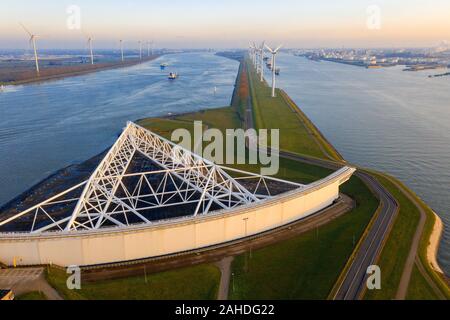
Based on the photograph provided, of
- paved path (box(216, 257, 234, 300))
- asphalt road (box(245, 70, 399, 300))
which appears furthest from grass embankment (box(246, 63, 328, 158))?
paved path (box(216, 257, 234, 300))

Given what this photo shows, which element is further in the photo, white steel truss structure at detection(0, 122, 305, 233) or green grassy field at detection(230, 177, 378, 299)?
white steel truss structure at detection(0, 122, 305, 233)

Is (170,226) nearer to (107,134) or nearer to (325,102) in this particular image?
(107,134)

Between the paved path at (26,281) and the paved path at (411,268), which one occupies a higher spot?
the paved path at (26,281)

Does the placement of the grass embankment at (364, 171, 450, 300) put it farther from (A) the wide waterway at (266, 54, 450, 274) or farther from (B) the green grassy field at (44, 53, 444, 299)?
(A) the wide waterway at (266, 54, 450, 274)

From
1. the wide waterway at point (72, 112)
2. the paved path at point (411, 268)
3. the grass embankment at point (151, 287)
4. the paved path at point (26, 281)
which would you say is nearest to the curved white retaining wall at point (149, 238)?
the paved path at point (26, 281)

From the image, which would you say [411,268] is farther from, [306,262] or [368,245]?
[306,262]

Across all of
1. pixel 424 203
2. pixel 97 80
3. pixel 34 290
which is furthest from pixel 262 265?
pixel 97 80

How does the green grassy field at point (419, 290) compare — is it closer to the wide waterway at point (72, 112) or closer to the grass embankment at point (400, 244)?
the grass embankment at point (400, 244)
